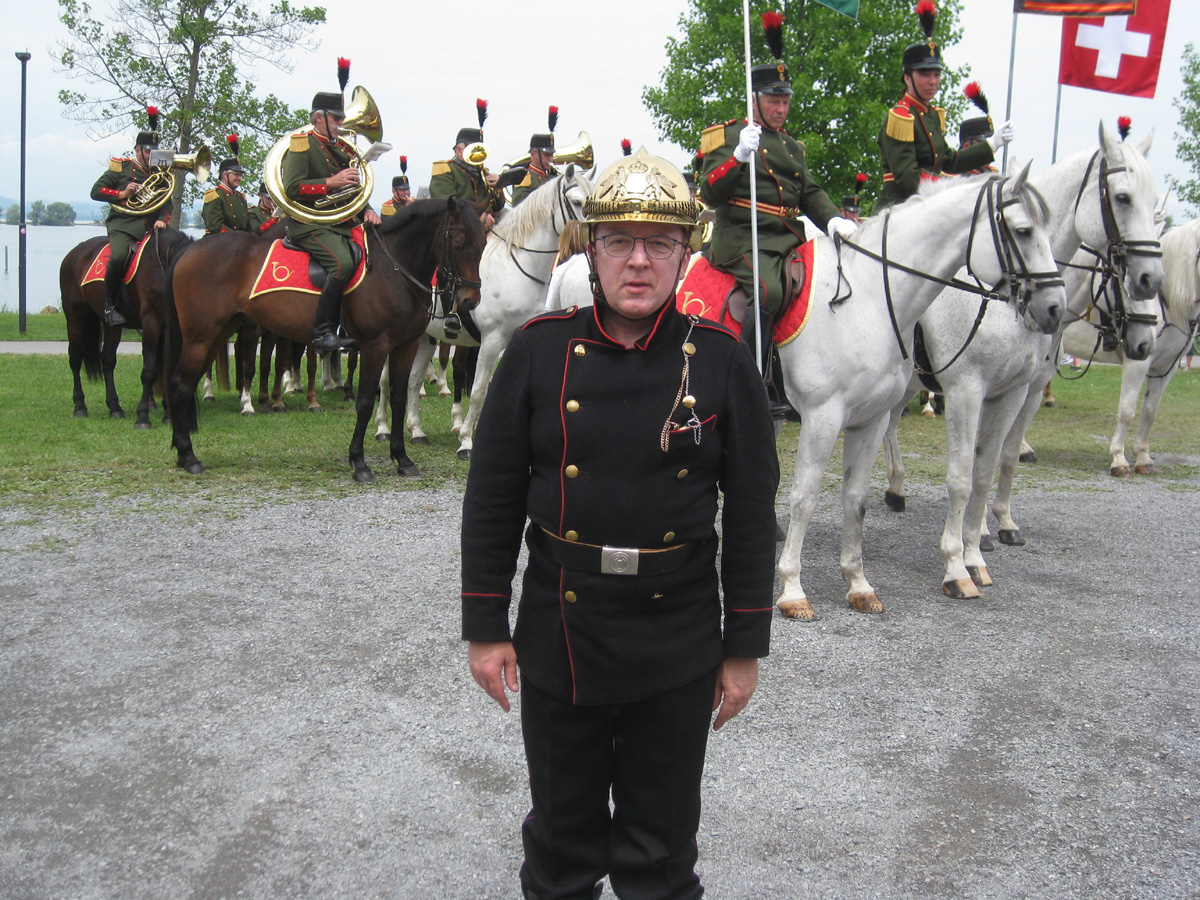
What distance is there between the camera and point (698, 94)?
2800 cm

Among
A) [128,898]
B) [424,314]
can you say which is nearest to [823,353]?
[128,898]

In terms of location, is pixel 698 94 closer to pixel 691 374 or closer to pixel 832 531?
pixel 832 531

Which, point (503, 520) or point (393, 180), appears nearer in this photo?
point (503, 520)

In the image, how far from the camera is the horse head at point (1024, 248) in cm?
520

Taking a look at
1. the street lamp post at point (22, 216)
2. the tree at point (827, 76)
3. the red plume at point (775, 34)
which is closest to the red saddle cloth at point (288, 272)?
the red plume at point (775, 34)

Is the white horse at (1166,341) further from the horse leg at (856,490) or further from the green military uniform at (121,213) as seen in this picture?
the green military uniform at (121,213)

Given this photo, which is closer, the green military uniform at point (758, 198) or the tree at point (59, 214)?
the green military uniform at point (758, 198)

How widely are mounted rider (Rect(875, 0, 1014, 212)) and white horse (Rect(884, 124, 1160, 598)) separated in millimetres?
515

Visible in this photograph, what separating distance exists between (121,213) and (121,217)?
7 centimetres

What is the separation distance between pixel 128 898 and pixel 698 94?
2779 cm

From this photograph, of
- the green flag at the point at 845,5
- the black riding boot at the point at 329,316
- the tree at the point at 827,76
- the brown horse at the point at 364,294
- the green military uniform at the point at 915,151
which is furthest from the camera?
the tree at the point at 827,76

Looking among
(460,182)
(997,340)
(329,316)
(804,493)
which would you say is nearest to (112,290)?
(460,182)

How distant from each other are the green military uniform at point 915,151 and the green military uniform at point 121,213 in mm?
8820

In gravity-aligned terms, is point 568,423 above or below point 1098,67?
below
